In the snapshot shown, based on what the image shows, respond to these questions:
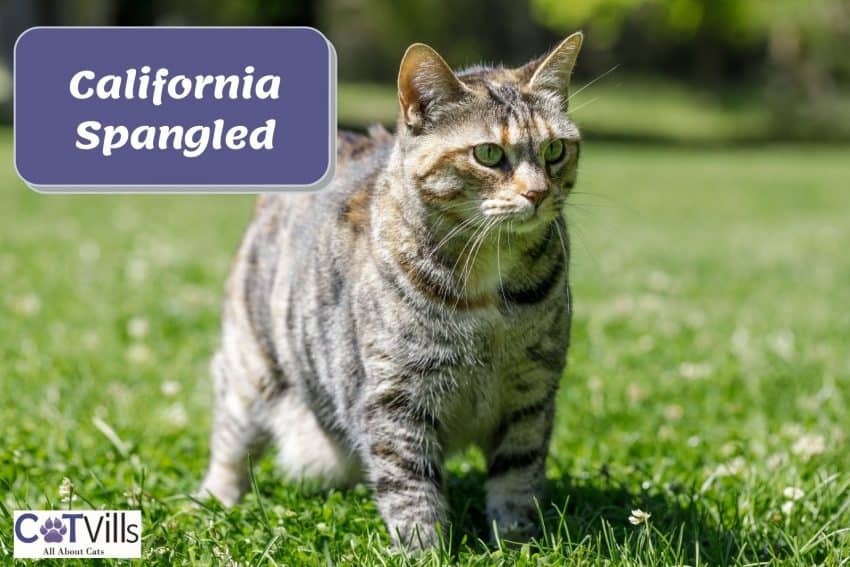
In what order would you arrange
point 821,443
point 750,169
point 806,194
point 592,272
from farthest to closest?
point 750,169, point 806,194, point 592,272, point 821,443

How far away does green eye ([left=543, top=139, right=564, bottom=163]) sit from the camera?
2641mm

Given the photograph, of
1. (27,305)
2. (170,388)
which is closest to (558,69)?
(170,388)

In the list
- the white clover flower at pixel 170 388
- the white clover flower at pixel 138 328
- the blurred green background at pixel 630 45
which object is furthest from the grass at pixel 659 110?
the white clover flower at pixel 170 388

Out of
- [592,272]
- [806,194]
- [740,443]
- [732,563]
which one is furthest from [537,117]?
[806,194]

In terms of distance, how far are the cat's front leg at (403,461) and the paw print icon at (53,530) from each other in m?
0.81

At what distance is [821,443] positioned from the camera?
3.60 metres

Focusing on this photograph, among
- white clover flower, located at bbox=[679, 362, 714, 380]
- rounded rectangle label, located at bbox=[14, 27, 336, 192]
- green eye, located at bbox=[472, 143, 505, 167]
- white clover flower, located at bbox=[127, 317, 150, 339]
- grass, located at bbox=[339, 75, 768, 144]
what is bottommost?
Answer: white clover flower, located at bbox=[679, 362, 714, 380]

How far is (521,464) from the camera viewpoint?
285 centimetres

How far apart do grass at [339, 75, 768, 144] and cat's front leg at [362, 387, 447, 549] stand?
18.5 m

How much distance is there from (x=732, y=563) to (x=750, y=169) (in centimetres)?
1557

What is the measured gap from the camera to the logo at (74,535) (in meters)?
2.53

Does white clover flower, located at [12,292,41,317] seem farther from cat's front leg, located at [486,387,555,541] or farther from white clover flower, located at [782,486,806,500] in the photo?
white clover flower, located at [782,486,806,500]

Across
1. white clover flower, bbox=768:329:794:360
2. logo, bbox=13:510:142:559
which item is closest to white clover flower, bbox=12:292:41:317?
logo, bbox=13:510:142:559

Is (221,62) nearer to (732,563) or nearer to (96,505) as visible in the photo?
(96,505)
